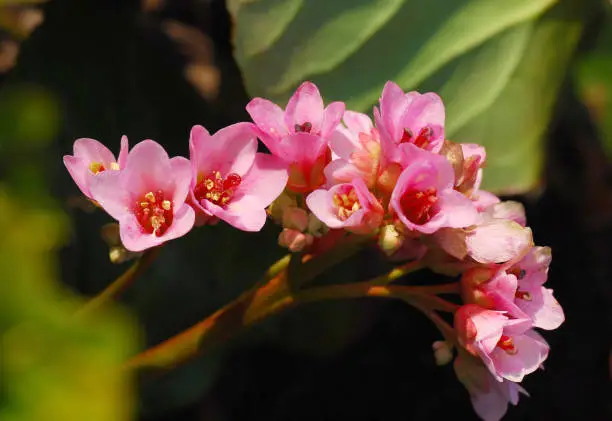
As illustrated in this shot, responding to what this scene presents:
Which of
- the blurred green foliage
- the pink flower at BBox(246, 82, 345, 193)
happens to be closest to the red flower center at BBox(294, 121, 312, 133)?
the pink flower at BBox(246, 82, 345, 193)

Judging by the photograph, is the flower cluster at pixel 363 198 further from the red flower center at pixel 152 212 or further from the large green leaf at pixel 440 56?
the large green leaf at pixel 440 56

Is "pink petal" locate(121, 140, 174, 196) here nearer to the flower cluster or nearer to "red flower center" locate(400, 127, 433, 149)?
the flower cluster

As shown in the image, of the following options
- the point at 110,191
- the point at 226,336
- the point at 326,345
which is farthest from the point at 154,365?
the point at 326,345

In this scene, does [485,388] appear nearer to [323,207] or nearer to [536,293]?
[536,293]

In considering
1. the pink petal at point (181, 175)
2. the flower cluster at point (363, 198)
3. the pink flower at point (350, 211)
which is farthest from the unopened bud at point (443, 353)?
the pink petal at point (181, 175)

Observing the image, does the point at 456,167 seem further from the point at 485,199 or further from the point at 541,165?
the point at 541,165

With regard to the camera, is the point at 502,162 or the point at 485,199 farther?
the point at 502,162
